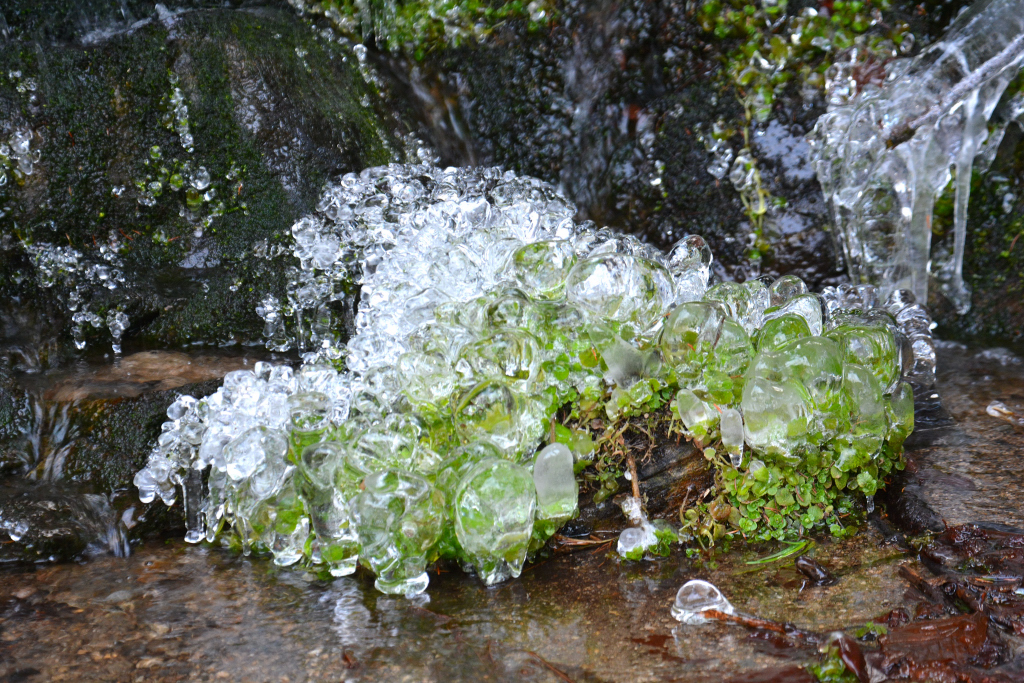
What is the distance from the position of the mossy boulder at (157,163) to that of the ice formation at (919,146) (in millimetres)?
2792

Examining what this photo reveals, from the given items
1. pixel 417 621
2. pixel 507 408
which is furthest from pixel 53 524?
pixel 507 408

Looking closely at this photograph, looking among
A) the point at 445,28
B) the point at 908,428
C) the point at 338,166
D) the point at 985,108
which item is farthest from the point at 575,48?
the point at 908,428

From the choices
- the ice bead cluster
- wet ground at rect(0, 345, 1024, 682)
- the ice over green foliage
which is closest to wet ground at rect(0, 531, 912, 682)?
wet ground at rect(0, 345, 1024, 682)

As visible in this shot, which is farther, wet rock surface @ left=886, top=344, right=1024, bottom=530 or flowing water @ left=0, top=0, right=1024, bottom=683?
wet rock surface @ left=886, top=344, right=1024, bottom=530

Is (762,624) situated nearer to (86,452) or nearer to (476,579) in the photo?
(476,579)

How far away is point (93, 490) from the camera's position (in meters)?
2.91

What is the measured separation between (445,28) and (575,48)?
0.86 metres

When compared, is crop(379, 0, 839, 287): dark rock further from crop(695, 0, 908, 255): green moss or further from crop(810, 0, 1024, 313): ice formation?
crop(810, 0, 1024, 313): ice formation

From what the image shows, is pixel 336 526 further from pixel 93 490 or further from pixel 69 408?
pixel 69 408

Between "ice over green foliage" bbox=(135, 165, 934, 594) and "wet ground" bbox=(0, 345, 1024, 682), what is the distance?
0.46 feet

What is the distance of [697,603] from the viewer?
2.01 m

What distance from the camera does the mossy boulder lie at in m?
3.76

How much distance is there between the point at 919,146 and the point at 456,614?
3.47 metres

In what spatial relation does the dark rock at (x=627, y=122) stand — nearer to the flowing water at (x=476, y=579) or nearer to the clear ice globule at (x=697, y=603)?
the flowing water at (x=476, y=579)
